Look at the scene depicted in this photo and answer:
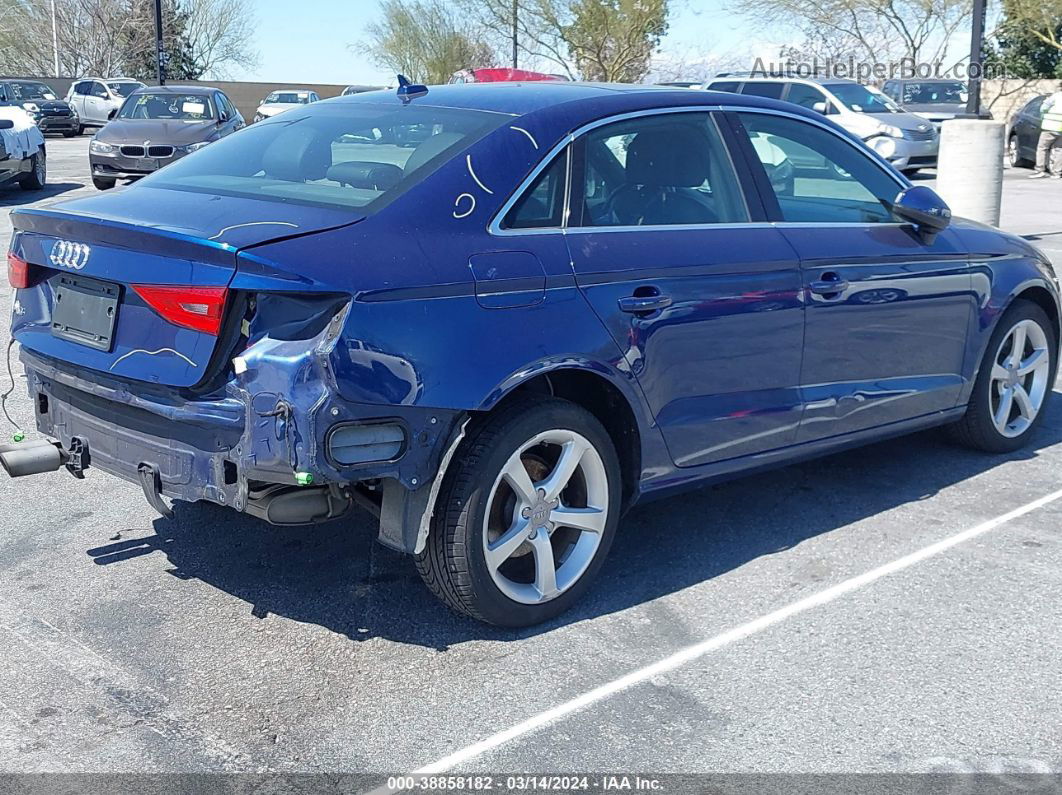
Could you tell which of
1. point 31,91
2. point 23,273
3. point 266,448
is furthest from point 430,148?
point 31,91

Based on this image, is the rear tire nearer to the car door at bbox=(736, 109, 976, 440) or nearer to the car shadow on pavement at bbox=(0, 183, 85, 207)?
the car shadow on pavement at bbox=(0, 183, 85, 207)

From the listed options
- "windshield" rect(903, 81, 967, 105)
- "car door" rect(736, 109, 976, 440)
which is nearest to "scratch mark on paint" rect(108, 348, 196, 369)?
"car door" rect(736, 109, 976, 440)

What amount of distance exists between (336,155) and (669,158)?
3.90ft

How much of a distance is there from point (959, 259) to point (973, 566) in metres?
1.49

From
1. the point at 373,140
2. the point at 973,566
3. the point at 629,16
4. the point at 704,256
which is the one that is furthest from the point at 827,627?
the point at 629,16

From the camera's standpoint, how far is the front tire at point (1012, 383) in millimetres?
5723

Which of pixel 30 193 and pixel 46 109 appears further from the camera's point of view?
pixel 46 109

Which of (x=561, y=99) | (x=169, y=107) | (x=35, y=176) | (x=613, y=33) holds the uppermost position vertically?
(x=613, y=33)

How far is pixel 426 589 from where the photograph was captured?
169 inches

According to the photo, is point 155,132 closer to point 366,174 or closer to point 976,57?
point 976,57

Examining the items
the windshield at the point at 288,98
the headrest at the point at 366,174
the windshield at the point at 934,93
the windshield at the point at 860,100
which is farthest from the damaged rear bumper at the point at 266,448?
the windshield at the point at 288,98

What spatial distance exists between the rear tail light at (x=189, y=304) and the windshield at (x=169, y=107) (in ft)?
51.9

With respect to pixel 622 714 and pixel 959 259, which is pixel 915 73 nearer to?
pixel 959 259

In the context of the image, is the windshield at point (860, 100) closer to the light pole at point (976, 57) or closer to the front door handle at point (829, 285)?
the light pole at point (976, 57)
